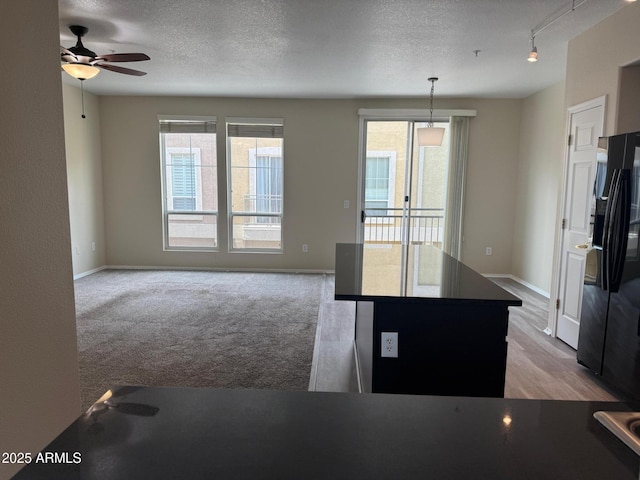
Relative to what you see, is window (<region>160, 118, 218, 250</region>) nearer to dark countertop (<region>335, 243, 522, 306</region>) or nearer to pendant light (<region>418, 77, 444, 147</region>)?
pendant light (<region>418, 77, 444, 147</region>)

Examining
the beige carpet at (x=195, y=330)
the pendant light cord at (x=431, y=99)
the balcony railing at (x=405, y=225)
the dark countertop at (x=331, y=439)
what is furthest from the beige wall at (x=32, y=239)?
the balcony railing at (x=405, y=225)

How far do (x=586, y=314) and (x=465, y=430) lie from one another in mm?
2778

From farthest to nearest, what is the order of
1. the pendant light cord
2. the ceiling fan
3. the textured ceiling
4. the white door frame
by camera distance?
1. the pendant light cord
2. the white door frame
3. the ceiling fan
4. the textured ceiling

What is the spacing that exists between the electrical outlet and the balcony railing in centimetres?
455

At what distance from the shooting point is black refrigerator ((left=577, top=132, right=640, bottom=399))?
2430mm

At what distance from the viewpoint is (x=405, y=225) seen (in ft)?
20.5

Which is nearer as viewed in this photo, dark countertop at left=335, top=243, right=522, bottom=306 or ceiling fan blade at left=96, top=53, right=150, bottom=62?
dark countertop at left=335, top=243, right=522, bottom=306

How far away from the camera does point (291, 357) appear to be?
3.16 m

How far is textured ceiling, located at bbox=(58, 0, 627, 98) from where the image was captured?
3021 mm

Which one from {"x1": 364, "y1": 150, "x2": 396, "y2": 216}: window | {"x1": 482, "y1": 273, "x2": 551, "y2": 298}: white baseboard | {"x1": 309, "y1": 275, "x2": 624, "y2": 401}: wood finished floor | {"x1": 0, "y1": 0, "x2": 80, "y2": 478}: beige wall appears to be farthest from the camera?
{"x1": 364, "y1": 150, "x2": 396, "y2": 216}: window

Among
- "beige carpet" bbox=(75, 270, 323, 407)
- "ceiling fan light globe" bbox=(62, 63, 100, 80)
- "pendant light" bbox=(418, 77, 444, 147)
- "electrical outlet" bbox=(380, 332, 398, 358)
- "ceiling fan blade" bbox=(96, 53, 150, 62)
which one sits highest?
"ceiling fan blade" bbox=(96, 53, 150, 62)

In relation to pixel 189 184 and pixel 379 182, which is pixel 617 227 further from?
pixel 189 184

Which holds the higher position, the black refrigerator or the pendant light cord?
the pendant light cord

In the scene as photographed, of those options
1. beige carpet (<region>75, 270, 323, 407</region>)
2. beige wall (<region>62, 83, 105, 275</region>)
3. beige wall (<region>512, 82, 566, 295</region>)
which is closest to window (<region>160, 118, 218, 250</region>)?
beige carpet (<region>75, 270, 323, 407</region>)
